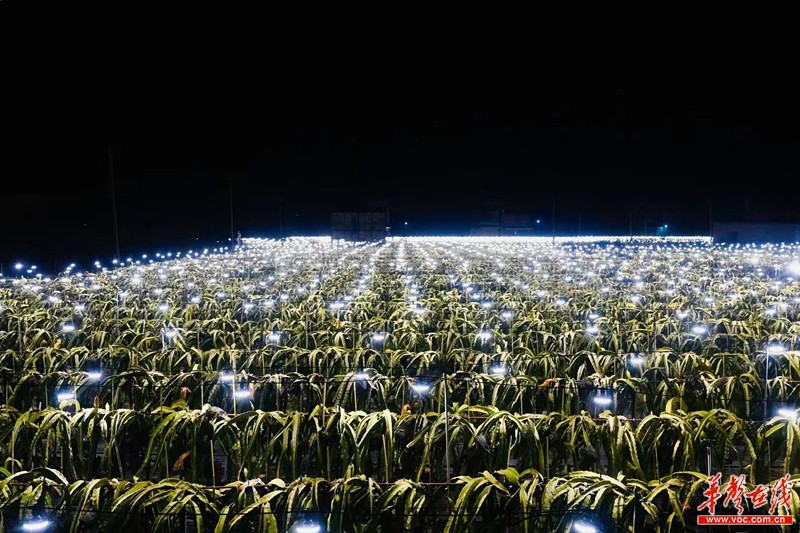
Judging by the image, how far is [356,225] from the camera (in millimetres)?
50500

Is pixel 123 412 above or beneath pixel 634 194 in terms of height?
beneath

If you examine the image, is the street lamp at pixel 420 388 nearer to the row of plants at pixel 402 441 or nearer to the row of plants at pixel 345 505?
the row of plants at pixel 402 441

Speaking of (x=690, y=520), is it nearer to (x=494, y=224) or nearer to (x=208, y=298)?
(x=208, y=298)

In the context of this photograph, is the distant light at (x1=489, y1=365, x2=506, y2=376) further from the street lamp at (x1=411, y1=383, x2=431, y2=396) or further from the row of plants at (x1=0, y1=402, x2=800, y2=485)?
the row of plants at (x1=0, y1=402, x2=800, y2=485)

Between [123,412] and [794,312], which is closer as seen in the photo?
[123,412]

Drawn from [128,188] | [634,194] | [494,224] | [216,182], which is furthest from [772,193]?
[128,188]

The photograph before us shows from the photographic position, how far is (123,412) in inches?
221

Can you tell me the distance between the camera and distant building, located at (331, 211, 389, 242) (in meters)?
50.5

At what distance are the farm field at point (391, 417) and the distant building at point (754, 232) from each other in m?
42.2

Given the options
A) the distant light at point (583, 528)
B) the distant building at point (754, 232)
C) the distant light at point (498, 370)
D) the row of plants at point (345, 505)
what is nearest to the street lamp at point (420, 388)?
→ the distant light at point (498, 370)

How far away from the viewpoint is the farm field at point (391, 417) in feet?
12.7

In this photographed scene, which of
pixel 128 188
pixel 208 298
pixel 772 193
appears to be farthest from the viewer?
pixel 772 193

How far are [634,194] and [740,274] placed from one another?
60515mm

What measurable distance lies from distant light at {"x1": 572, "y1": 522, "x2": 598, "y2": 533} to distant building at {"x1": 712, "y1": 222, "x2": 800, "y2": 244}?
54.0 metres
